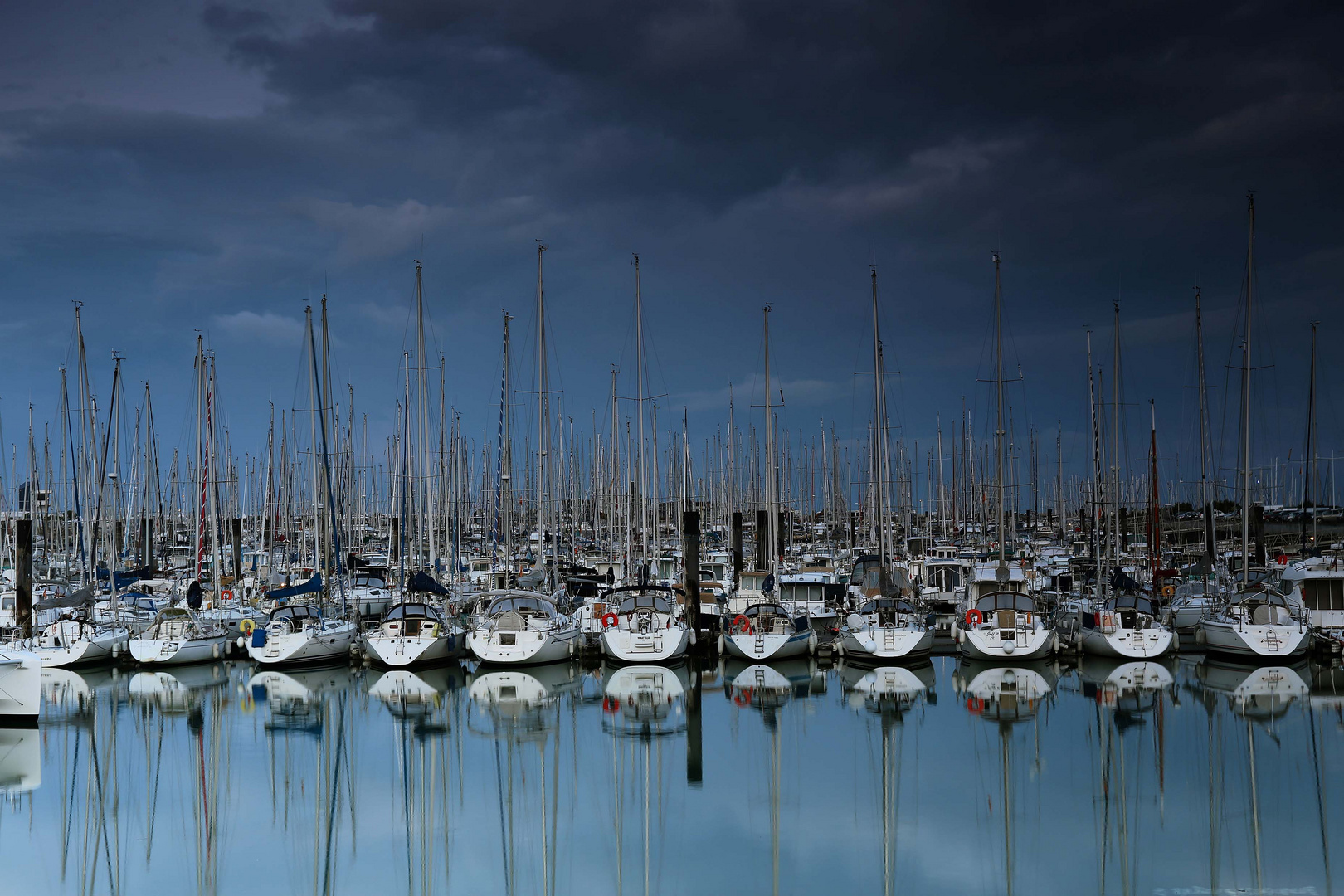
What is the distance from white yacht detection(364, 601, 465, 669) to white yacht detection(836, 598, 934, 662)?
11943 millimetres

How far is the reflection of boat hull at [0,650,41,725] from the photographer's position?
2325cm

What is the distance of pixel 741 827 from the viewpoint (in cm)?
1716

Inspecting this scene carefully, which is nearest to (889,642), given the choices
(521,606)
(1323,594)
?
(521,606)

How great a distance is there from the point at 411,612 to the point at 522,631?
12.2 feet

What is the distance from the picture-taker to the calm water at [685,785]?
15062 millimetres

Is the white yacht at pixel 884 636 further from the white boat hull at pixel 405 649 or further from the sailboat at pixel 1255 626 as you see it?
the white boat hull at pixel 405 649

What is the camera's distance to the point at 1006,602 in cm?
3244

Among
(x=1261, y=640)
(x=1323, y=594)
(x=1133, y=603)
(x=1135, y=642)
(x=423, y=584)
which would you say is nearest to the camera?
(x=1261, y=640)

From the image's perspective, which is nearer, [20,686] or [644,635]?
[20,686]

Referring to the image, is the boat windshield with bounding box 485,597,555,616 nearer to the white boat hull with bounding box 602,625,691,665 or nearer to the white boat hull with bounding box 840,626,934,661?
the white boat hull with bounding box 602,625,691,665

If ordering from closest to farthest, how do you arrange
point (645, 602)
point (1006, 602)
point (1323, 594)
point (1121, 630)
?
point (1121, 630) → point (1006, 602) → point (1323, 594) → point (645, 602)

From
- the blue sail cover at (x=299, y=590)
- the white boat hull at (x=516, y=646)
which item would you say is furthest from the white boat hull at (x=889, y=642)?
the blue sail cover at (x=299, y=590)

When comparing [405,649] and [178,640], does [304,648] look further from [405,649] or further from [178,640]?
[178,640]

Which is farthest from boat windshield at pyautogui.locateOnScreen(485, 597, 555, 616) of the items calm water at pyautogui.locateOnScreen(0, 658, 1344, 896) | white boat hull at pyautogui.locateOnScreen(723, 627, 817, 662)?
white boat hull at pyautogui.locateOnScreen(723, 627, 817, 662)
